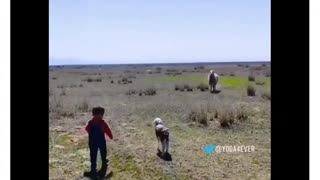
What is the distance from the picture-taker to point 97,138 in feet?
7.49

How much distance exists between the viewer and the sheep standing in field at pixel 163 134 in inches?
90.0

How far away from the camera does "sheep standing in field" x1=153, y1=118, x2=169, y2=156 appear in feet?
7.50

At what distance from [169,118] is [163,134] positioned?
7cm

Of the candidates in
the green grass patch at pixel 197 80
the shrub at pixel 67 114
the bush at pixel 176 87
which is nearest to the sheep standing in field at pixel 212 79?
the green grass patch at pixel 197 80

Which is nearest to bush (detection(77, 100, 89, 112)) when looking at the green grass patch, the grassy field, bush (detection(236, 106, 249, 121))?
the grassy field

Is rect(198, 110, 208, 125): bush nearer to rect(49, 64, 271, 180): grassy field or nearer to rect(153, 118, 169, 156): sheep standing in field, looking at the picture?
rect(49, 64, 271, 180): grassy field

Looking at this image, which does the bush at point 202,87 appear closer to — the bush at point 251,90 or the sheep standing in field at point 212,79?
the sheep standing in field at point 212,79

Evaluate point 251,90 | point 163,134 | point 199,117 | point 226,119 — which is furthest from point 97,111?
point 251,90

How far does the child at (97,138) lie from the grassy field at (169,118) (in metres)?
0.02

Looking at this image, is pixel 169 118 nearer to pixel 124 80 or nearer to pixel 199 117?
pixel 199 117

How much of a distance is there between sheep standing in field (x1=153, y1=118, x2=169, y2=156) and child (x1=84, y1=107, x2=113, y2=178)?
0.65ft

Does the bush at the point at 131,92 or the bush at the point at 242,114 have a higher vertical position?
the bush at the point at 131,92

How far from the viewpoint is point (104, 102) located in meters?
2.29
